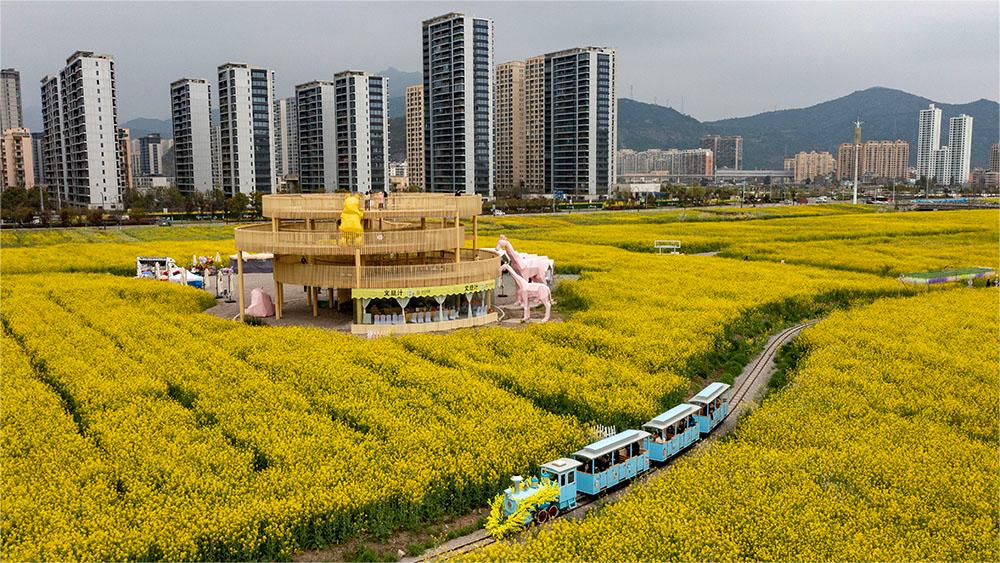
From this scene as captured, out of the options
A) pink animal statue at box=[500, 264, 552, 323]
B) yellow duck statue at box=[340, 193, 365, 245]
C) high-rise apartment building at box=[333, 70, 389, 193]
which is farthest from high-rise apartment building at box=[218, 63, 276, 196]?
pink animal statue at box=[500, 264, 552, 323]

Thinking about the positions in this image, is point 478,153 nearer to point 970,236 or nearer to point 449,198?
point 970,236

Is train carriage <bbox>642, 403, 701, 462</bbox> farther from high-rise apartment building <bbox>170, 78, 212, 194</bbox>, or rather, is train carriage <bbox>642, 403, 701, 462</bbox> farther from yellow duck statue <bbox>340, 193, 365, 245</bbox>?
high-rise apartment building <bbox>170, 78, 212, 194</bbox>

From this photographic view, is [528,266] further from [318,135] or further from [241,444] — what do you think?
[318,135]

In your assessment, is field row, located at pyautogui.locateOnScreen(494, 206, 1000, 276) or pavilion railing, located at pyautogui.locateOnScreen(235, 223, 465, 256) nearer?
pavilion railing, located at pyautogui.locateOnScreen(235, 223, 465, 256)

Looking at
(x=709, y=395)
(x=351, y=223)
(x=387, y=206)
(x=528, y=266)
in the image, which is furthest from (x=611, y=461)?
(x=387, y=206)

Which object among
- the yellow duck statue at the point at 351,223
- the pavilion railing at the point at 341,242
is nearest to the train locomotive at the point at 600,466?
the pavilion railing at the point at 341,242

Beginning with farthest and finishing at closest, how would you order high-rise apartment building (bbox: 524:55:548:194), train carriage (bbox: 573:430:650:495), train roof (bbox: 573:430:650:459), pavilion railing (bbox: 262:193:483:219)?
1. high-rise apartment building (bbox: 524:55:548:194)
2. pavilion railing (bbox: 262:193:483:219)
3. train roof (bbox: 573:430:650:459)
4. train carriage (bbox: 573:430:650:495)
